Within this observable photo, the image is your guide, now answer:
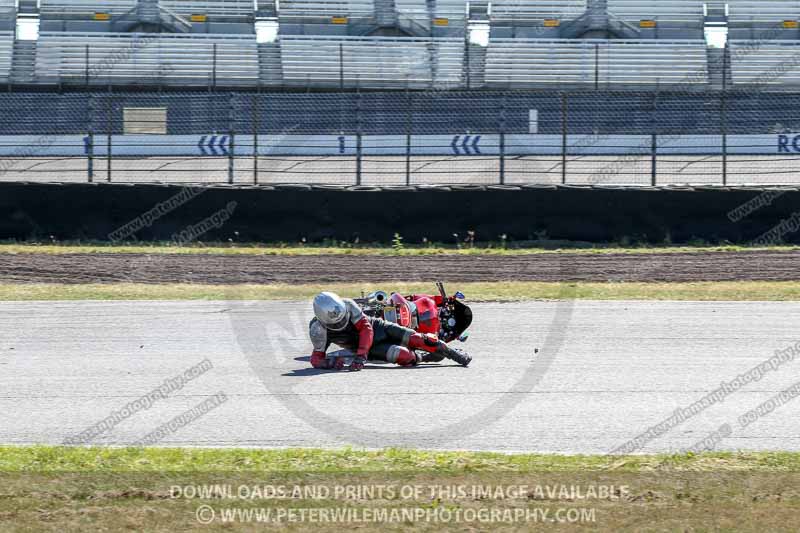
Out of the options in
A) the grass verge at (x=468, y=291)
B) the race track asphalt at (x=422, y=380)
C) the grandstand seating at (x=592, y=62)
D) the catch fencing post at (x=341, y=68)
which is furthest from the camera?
the grandstand seating at (x=592, y=62)

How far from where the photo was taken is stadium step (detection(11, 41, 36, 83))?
3097 cm

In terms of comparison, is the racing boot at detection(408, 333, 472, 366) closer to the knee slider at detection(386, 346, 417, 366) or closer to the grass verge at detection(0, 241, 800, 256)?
the knee slider at detection(386, 346, 417, 366)

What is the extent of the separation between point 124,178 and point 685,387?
55.8 feet

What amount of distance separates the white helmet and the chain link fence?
1335 centimetres

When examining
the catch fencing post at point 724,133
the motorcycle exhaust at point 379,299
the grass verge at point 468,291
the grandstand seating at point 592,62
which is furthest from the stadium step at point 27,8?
the motorcycle exhaust at point 379,299

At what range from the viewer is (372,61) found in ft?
105

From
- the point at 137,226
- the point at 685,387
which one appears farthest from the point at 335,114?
the point at 685,387

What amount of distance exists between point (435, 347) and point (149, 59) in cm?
2329

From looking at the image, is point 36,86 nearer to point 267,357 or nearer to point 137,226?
point 137,226

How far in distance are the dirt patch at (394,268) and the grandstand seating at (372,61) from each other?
13410mm

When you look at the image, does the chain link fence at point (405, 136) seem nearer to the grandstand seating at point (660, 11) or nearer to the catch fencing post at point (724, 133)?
the catch fencing post at point (724, 133)

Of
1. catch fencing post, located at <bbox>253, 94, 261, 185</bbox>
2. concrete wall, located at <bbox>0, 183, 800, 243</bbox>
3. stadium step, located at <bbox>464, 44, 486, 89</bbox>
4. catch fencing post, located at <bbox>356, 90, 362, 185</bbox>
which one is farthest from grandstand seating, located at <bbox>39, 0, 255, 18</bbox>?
concrete wall, located at <bbox>0, 183, 800, 243</bbox>

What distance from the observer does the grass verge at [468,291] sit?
51.1ft

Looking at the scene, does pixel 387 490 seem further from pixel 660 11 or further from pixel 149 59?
pixel 660 11
